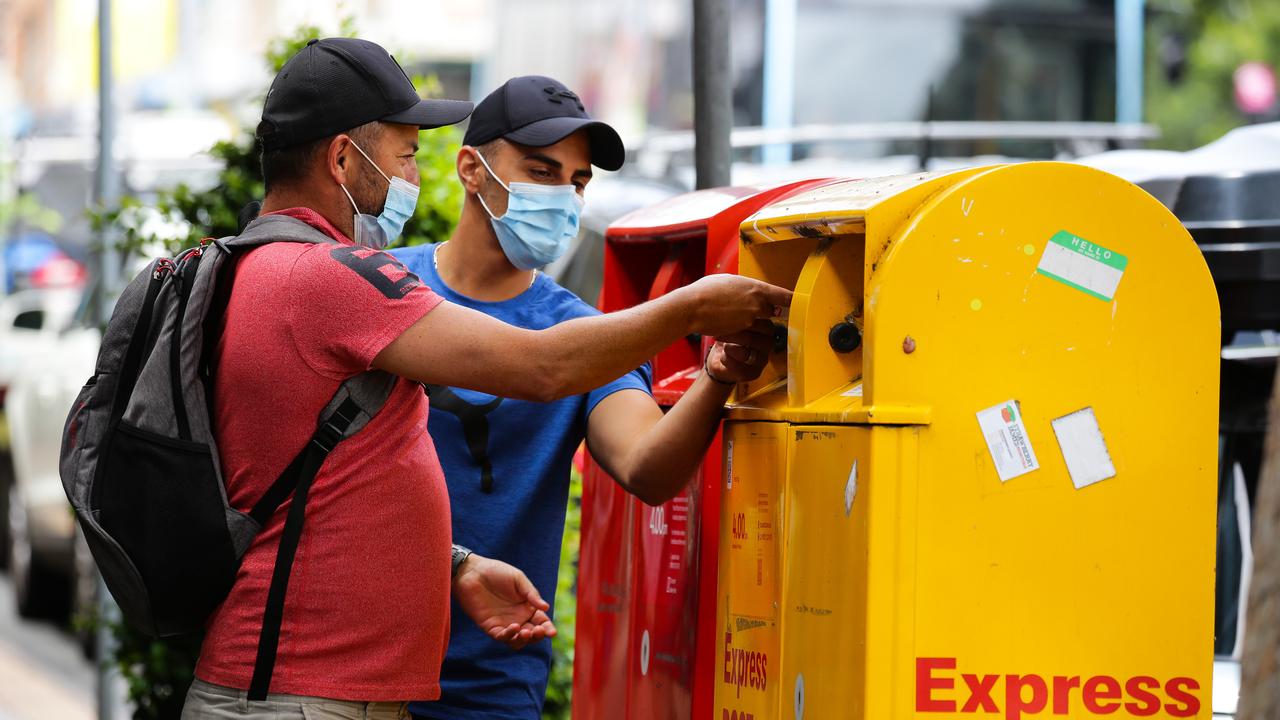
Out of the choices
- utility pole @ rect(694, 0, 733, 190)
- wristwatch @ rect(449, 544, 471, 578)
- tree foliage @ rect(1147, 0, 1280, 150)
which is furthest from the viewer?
tree foliage @ rect(1147, 0, 1280, 150)

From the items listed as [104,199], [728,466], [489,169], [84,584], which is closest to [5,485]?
[84,584]

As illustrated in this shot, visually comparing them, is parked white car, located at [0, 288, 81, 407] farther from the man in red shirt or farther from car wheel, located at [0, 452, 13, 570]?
the man in red shirt

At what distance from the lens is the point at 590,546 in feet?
14.1

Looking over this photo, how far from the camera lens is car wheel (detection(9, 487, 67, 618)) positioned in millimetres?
11344

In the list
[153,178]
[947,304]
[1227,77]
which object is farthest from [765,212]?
[1227,77]

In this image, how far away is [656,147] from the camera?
1057 centimetres

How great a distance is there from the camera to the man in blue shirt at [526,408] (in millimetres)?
3223

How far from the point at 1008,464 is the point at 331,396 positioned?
1.12m

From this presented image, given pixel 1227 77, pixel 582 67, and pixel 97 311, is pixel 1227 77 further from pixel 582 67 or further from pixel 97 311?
pixel 97 311

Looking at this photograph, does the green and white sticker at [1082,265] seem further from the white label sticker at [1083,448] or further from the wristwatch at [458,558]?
the wristwatch at [458,558]

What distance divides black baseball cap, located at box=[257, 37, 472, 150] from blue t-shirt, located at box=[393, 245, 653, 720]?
2.28 ft

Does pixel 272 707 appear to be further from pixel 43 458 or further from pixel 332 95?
pixel 43 458

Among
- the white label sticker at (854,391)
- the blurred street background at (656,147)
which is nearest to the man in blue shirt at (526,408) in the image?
the white label sticker at (854,391)

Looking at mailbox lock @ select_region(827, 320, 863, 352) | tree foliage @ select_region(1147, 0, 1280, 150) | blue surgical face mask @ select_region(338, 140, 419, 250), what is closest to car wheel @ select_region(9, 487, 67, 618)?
blue surgical face mask @ select_region(338, 140, 419, 250)
